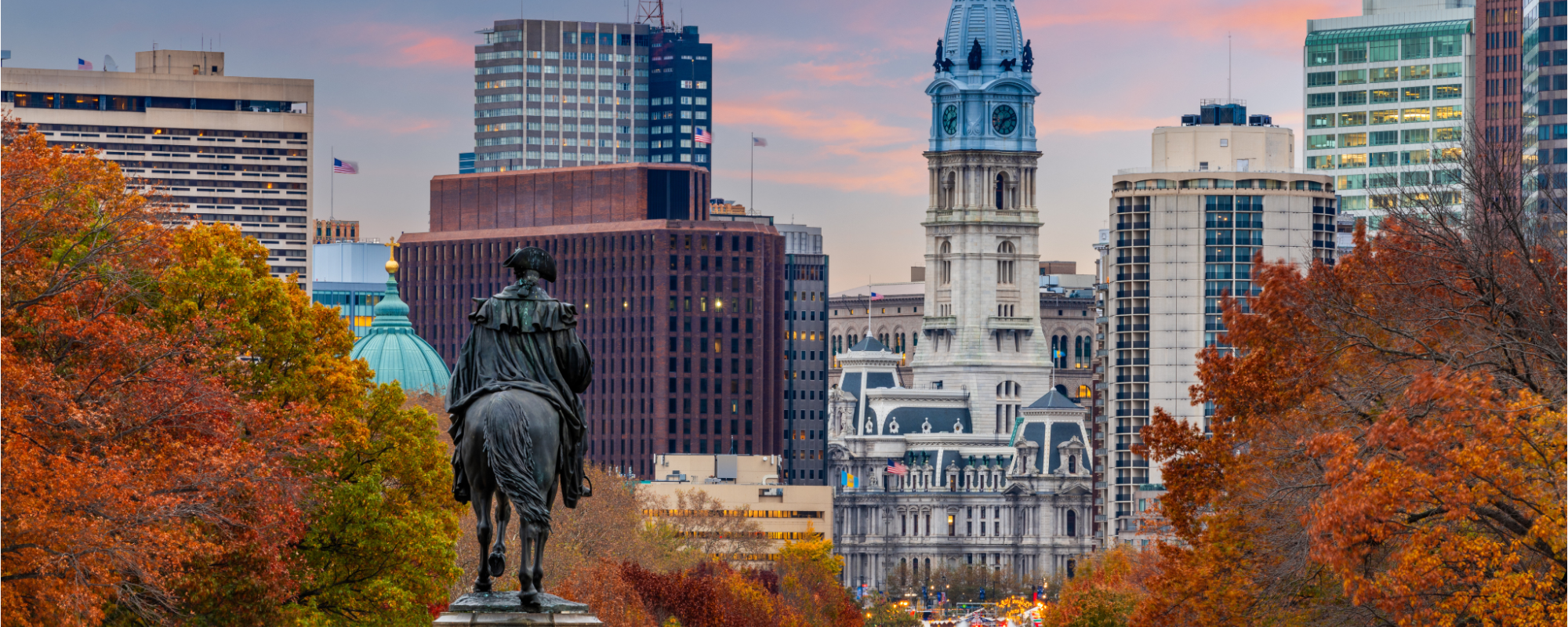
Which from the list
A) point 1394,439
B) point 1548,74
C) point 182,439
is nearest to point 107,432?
point 182,439

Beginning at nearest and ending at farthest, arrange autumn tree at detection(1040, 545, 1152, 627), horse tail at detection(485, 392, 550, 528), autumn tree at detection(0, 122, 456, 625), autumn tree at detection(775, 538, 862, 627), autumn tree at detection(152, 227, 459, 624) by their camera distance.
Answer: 1. horse tail at detection(485, 392, 550, 528)
2. autumn tree at detection(0, 122, 456, 625)
3. autumn tree at detection(152, 227, 459, 624)
4. autumn tree at detection(1040, 545, 1152, 627)
5. autumn tree at detection(775, 538, 862, 627)

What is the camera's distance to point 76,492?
47750mm

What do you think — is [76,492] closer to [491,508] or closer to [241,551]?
[241,551]

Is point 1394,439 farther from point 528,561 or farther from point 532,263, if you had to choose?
point 528,561

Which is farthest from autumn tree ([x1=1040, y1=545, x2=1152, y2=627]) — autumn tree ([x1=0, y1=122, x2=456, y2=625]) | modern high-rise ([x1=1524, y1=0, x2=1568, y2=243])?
modern high-rise ([x1=1524, y1=0, x2=1568, y2=243])

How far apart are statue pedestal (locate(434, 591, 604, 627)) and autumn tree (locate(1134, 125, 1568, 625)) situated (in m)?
18.9

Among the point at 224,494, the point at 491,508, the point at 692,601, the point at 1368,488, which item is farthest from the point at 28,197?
the point at 692,601

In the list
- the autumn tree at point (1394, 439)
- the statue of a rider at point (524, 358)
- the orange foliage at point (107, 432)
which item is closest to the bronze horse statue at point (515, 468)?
the statue of a rider at point (524, 358)

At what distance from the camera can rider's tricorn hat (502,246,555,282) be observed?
33.5 metres

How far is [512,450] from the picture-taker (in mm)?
32344

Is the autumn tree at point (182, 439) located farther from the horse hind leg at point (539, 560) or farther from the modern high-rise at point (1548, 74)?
the modern high-rise at point (1548, 74)

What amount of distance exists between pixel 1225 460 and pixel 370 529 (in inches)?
839

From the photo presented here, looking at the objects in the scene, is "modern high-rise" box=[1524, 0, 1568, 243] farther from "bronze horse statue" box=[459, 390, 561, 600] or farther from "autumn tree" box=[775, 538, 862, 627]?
"bronze horse statue" box=[459, 390, 561, 600]

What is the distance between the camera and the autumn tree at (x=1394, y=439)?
46.2 metres
